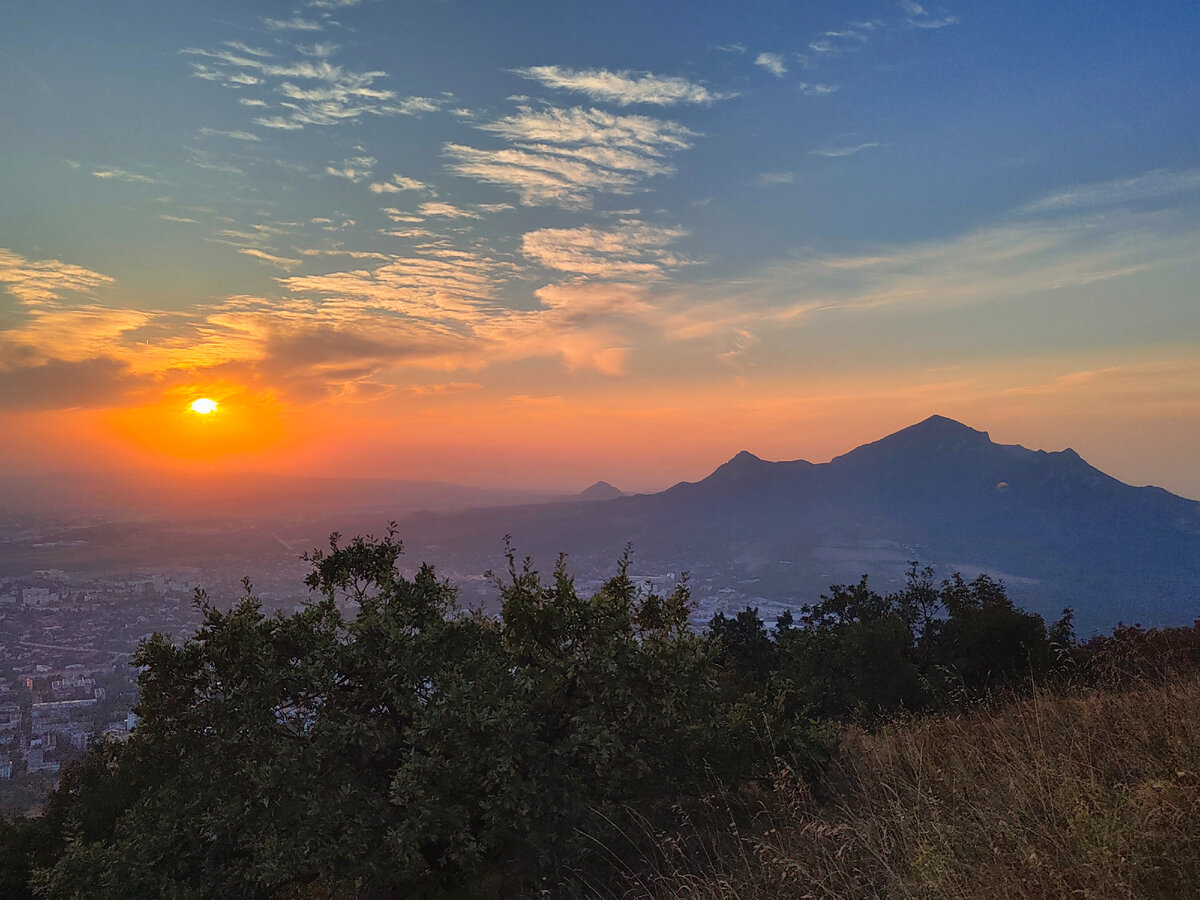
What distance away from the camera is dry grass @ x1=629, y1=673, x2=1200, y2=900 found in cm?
412

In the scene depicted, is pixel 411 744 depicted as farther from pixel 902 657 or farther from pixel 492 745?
pixel 902 657

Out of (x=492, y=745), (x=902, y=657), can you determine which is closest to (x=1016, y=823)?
(x=492, y=745)

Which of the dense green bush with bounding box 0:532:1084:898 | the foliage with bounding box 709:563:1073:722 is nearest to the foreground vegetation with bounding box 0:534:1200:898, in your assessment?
the dense green bush with bounding box 0:532:1084:898

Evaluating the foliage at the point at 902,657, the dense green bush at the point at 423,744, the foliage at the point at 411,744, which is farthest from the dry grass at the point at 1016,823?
the foliage at the point at 902,657

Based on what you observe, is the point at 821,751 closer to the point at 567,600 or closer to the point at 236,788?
the point at 567,600

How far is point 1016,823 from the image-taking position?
480 centimetres

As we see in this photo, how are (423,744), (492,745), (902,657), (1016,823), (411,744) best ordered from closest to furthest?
(1016,823) → (492,745) → (423,744) → (411,744) → (902,657)

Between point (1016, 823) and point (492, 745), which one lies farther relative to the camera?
point (492, 745)

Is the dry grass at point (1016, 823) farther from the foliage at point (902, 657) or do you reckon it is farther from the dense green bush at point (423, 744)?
the foliage at point (902, 657)

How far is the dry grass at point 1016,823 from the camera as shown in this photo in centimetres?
412

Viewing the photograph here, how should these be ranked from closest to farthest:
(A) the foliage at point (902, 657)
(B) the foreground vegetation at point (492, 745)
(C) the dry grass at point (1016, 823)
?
(C) the dry grass at point (1016, 823)
(B) the foreground vegetation at point (492, 745)
(A) the foliage at point (902, 657)

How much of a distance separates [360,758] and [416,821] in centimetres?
255

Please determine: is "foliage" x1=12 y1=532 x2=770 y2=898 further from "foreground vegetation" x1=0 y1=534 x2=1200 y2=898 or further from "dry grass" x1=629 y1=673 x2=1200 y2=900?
"dry grass" x1=629 y1=673 x2=1200 y2=900

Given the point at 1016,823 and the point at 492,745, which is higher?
the point at 1016,823
